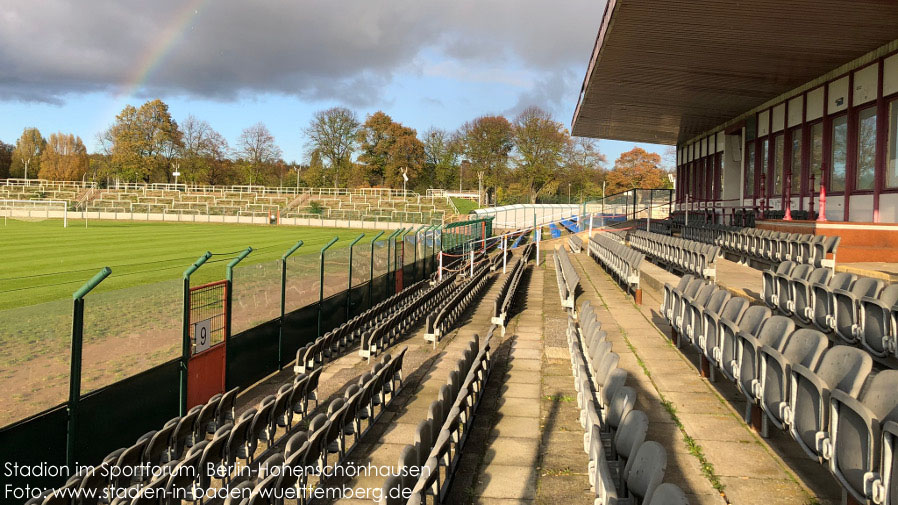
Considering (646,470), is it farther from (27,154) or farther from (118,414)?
(27,154)

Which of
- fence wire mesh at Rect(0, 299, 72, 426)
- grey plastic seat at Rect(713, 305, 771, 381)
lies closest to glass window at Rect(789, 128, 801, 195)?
grey plastic seat at Rect(713, 305, 771, 381)

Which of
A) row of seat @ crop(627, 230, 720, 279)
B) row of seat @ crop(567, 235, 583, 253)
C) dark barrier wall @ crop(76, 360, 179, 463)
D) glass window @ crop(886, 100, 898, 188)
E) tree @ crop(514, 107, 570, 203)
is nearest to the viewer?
dark barrier wall @ crop(76, 360, 179, 463)

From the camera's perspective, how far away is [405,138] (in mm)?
76875

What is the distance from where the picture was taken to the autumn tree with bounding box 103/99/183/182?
73438mm

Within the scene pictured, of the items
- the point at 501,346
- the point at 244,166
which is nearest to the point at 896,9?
the point at 501,346

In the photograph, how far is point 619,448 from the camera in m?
3.83

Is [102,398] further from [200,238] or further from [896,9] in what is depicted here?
[200,238]

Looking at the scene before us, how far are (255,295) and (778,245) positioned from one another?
947 centimetres

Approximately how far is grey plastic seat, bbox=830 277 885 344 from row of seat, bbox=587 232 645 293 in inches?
227

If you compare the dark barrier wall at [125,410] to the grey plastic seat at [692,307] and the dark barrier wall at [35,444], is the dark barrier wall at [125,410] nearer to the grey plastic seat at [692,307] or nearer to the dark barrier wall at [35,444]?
the dark barrier wall at [35,444]

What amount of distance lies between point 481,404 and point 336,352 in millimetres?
3901

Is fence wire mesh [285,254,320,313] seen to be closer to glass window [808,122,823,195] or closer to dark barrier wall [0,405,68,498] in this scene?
dark barrier wall [0,405,68,498]

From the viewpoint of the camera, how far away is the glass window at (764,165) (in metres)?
20.1

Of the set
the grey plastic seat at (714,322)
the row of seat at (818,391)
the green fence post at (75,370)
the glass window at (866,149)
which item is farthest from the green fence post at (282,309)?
the glass window at (866,149)
